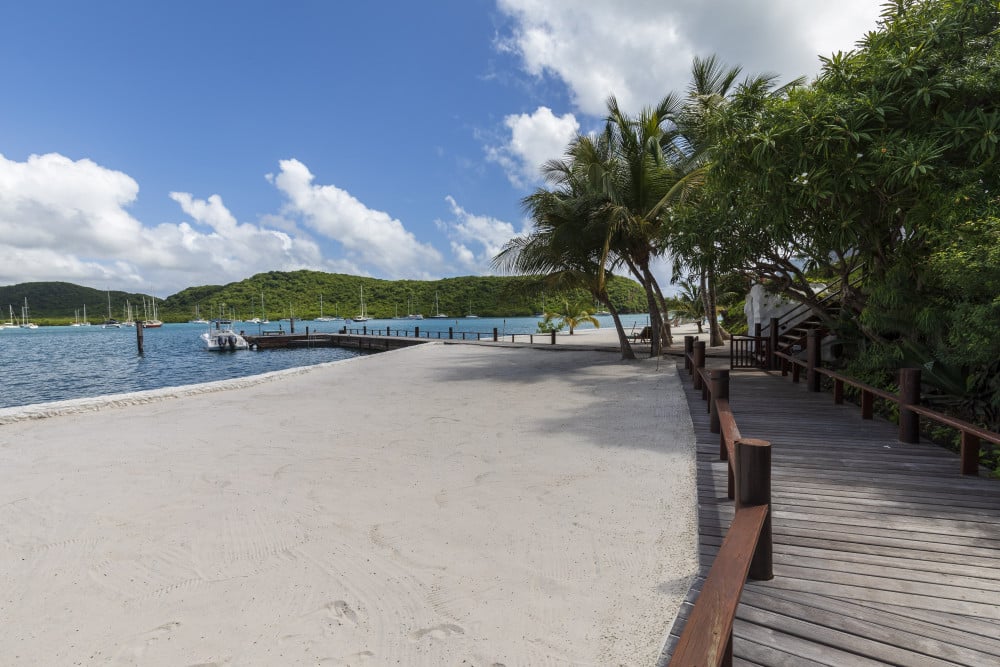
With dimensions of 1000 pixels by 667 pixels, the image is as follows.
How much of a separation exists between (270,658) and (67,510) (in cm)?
376

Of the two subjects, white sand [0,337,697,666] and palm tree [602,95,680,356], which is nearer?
white sand [0,337,697,666]

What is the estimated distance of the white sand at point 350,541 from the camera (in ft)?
8.62

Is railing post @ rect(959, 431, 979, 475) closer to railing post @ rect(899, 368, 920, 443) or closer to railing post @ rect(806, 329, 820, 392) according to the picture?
railing post @ rect(899, 368, 920, 443)

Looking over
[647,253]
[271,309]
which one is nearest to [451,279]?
[271,309]

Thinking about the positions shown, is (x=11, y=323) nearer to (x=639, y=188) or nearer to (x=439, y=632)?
(x=639, y=188)

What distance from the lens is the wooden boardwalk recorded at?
2.23 metres

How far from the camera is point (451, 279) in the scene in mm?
117250

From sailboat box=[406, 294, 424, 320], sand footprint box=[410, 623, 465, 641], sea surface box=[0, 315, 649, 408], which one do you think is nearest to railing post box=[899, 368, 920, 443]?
sand footprint box=[410, 623, 465, 641]

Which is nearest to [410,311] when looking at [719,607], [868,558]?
[868,558]

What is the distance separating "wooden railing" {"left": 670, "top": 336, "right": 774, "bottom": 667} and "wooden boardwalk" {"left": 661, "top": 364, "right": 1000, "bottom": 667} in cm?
35

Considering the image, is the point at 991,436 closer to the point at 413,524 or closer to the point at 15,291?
the point at 413,524

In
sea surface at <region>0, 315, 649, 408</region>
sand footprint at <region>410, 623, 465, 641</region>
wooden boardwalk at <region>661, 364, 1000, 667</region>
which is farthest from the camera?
sea surface at <region>0, 315, 649, 408</region>

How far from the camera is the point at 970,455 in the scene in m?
4.27

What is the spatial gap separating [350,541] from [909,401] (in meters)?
6.06
